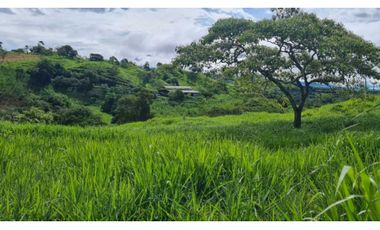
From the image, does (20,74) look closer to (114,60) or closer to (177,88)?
(114,60)

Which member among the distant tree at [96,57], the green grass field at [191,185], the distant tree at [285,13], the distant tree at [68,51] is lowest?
the green grass field at [191,185]

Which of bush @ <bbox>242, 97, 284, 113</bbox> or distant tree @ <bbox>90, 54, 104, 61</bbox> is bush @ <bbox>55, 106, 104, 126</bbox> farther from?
bush @ <bbox>242, 97, 284, 113</bbox>

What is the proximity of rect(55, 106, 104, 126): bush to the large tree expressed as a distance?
1.46 metres

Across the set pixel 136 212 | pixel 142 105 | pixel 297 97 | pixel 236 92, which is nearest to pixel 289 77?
pixel 297 97

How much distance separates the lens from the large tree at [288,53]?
20.3 feet

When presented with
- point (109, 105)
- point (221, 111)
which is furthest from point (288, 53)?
point (109, 105)

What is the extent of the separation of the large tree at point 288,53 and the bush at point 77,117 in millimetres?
1460

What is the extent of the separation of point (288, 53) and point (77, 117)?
3366 mm

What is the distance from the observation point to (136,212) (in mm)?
2137

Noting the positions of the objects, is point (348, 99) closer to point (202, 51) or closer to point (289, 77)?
point (289, 77)

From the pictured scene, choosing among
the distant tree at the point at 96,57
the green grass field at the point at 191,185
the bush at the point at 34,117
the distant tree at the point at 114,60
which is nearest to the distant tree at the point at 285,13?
the distant tree at the point at 114,60

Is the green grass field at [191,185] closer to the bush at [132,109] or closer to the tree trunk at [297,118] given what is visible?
the bush at [132,109]

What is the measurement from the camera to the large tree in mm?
6180

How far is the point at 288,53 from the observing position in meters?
6.47
